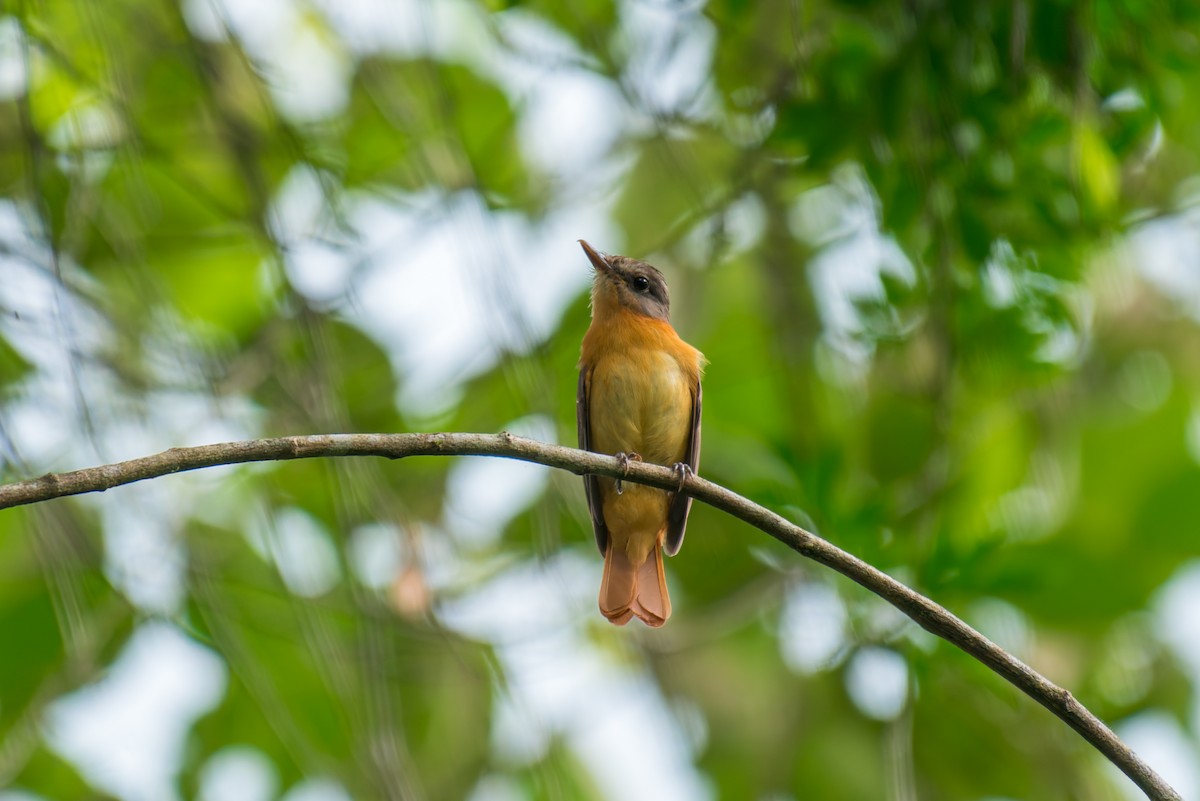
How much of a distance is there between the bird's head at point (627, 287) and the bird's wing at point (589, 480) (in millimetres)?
320

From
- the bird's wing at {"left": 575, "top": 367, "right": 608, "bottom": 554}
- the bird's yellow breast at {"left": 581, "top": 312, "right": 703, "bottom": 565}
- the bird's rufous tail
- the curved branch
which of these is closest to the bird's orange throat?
the bird's yellow breast at {"left": 581, "top": 312, "right": 703, "bottom": 565}

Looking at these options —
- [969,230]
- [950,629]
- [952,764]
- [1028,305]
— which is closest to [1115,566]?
[952,764]

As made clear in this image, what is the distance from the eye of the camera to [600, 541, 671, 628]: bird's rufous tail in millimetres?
4660

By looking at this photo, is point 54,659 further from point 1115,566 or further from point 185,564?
point 1115,566

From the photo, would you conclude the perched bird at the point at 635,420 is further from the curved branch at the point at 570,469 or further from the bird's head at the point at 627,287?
the curved branch at the point at 570,469

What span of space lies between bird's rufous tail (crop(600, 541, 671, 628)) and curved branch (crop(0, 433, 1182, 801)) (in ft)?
6.32

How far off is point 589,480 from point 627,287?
839 mm

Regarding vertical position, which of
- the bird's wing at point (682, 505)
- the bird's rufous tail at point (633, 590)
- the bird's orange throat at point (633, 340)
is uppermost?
the bird's orange throat at point (633, 340)

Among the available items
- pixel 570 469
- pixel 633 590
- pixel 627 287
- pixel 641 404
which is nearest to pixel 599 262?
pixel 627 287

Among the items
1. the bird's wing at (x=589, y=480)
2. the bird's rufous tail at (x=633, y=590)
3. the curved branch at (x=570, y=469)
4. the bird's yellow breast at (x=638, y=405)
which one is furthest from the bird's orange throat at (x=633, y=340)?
the curved branch at (x=570, y=469)

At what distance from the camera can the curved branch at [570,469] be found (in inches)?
88.4

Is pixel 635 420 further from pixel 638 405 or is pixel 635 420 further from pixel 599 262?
pixel 599 262

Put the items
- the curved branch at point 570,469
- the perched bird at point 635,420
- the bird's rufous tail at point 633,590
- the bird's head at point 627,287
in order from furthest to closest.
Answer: the bird's head at point 627,287 → the perched bird at point 635,420 → the bird's rufous tail at point 633,590 → the curved branch at point 570,469

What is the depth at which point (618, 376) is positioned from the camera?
16.2 ft
